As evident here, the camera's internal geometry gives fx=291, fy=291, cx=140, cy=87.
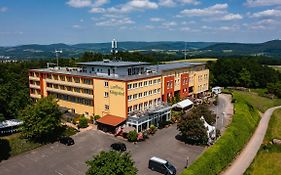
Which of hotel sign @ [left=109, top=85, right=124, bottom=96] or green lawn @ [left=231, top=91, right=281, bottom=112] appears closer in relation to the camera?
hotel sign @ [left=109, top=85, right=124, bottom=96]

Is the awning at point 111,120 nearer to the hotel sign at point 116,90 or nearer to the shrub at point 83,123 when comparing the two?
the shrub at point 83,123

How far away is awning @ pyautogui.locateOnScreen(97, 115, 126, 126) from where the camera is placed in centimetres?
5899

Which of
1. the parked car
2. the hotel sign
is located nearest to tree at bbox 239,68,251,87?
the hotel sign

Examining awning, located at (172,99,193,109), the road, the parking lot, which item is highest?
awning, located at (172,99,193,109)

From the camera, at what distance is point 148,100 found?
219 ft

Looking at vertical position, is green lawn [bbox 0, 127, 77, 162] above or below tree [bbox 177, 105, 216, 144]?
below

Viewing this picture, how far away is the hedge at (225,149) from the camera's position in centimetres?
4126

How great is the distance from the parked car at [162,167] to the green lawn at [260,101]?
198 ft

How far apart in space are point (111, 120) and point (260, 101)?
206 ft

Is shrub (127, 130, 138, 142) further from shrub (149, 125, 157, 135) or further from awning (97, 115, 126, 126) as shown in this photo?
shrub (149, 125, 157, 135)

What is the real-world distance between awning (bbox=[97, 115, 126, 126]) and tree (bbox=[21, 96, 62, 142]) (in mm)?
9305

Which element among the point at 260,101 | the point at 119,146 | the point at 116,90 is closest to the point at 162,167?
the point at 119,146

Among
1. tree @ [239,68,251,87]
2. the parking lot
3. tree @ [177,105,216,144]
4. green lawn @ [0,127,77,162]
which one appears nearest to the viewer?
the parking lot

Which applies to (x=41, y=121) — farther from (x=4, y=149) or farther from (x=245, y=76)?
(x=245, y=76)
